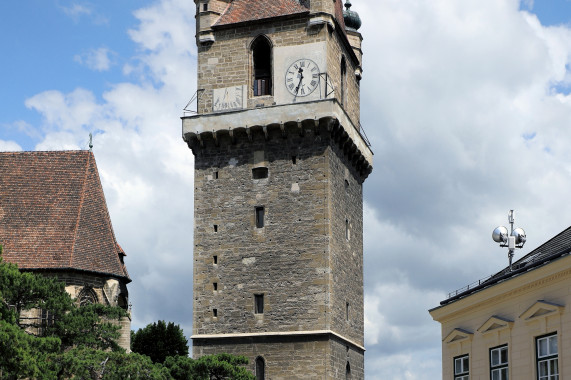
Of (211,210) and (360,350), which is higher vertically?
(211,210)

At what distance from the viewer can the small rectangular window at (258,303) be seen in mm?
38344

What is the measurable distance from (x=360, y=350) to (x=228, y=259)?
698cm

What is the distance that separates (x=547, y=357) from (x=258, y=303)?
18.2 m

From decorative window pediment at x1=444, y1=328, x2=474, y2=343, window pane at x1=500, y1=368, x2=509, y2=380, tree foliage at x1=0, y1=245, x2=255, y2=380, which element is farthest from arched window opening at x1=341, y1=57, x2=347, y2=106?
window pane at x1=500, y1=368, x2=509, y2=380

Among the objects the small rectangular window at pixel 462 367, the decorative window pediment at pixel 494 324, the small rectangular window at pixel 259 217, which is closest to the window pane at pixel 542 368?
the decorative window pediment at pixel 494 324

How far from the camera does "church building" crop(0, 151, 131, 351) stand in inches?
1501

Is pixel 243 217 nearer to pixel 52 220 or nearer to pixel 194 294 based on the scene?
pixel 194 294

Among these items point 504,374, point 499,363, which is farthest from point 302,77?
point 504,374

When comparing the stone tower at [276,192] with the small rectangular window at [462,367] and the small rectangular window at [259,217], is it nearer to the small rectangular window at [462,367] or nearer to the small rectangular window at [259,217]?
the small rectangular window at [259,217]

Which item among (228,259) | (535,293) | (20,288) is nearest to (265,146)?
(228,259)

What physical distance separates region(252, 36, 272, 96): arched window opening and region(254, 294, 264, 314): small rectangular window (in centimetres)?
829

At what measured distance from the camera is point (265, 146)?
132 feet

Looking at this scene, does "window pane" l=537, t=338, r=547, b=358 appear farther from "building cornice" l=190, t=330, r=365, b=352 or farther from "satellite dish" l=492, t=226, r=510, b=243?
"building cornice" l=190, t=330, r=365, b=352

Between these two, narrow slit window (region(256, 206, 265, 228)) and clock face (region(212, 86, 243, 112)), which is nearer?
narrow slit window (region(256, 206, 265, 228))
